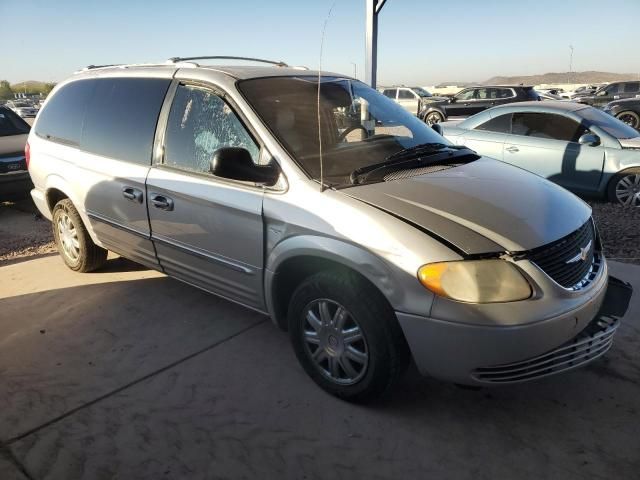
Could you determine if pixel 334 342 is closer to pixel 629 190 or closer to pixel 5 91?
pixel 629 190

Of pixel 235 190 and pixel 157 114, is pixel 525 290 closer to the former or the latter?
pixel 235 190

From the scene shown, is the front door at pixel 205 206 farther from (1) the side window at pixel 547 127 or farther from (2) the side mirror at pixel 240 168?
(1) the side window at pixel 547 127

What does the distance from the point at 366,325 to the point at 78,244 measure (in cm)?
323

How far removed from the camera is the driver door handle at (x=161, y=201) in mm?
3270

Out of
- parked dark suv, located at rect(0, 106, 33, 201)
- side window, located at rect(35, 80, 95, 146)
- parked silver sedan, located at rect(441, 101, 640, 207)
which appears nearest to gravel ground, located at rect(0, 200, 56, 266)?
parked dark suv, located at rect(0, 106, 33, 201)

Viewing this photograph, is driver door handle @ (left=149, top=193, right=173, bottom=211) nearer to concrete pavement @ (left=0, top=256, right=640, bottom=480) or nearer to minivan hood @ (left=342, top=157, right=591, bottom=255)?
concrete pavement @ (left=0, top=256, right=640, bottom=480)

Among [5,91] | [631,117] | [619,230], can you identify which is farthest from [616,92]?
[5,91]

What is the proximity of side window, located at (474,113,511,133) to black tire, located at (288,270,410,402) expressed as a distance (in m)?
5.73

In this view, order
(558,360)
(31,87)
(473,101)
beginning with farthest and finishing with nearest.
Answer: (31,87) → (473,101) → (558,360)

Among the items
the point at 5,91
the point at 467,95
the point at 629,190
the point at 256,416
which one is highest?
the point at 5,91

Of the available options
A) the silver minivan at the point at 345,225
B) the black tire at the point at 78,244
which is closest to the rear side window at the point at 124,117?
the silver minivan at the point at 345,225

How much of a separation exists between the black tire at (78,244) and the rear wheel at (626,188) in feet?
20.2

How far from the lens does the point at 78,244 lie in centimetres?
455

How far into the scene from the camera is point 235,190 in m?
2.92
